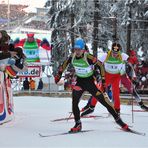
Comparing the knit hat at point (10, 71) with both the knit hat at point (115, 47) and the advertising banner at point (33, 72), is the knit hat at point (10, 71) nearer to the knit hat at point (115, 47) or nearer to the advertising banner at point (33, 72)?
the knit hat at point (115, 47)

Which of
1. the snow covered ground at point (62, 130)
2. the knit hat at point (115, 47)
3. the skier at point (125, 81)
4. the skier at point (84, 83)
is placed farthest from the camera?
the skier at point (125, 81)

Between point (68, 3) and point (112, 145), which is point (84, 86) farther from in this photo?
point (68, 3)

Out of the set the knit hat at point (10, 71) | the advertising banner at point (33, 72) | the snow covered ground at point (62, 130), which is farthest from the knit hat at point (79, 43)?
the advertising banner at point (33, 72)

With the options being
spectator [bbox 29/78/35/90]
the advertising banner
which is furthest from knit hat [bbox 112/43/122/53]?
spectator [bbox 29/78/35/90]

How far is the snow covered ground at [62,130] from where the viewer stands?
304 inches

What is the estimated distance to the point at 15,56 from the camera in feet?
32.2

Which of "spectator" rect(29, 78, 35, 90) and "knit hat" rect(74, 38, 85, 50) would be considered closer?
"knit hat" rect(74, 38, 85, 50)

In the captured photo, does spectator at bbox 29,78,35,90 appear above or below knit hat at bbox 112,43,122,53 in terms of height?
below

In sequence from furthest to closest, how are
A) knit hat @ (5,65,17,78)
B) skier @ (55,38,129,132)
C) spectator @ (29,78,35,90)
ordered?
spectator @ (29,78,35,90), knit hat @ (5,65,17,78), skier @ (55,38,129,132)

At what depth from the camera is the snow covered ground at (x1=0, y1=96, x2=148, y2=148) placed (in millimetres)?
7715

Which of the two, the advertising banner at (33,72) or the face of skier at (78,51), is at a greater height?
the face of skier at (78,51)

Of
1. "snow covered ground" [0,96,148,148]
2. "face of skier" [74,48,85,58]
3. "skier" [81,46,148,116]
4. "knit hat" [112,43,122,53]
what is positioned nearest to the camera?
"snow covered ground" [0,96,148,148]

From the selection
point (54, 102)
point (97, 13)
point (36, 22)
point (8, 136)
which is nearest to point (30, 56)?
point (54, 102)

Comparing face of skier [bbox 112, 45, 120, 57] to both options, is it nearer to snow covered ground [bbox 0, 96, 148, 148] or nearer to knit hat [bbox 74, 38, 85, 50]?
Answer: snow covered ground [bbox 0, 96, 148, 148]
